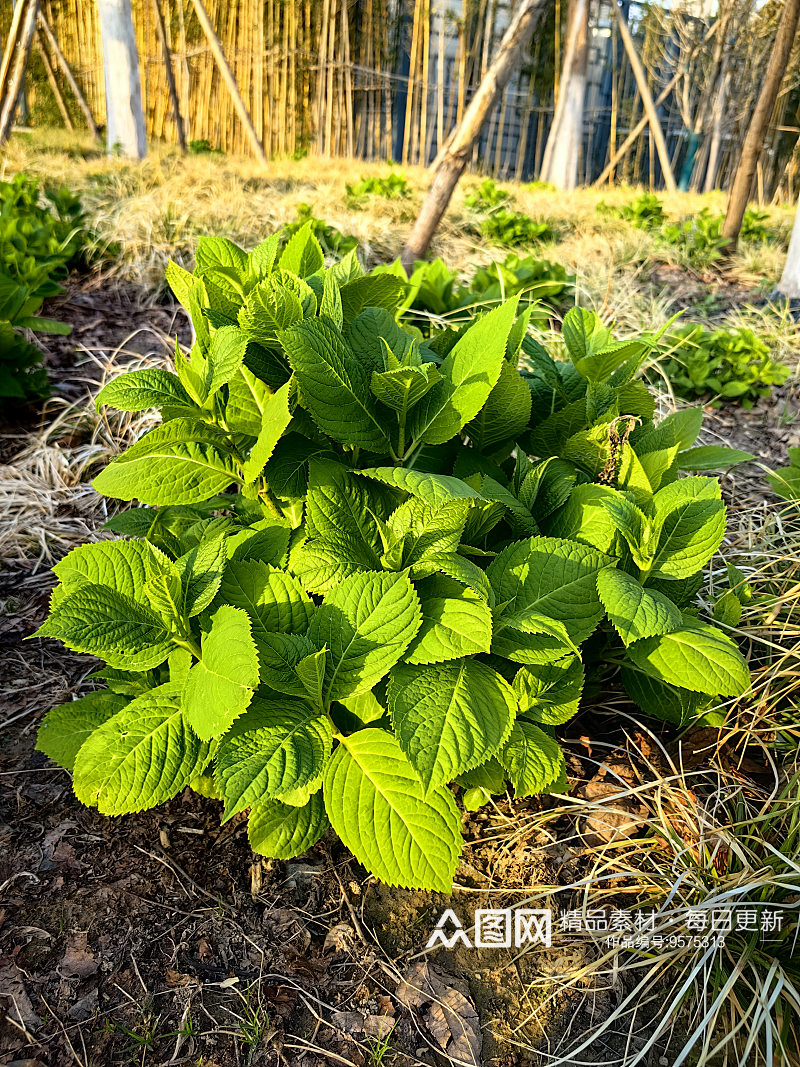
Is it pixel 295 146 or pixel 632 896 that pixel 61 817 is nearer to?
pixel 632 896

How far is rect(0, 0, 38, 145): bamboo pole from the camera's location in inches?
224

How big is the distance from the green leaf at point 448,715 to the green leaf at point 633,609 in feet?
0.66

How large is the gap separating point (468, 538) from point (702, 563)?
40cm

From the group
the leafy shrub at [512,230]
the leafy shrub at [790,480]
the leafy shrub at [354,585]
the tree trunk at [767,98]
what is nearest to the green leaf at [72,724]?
the leafy shrub at [354,585]

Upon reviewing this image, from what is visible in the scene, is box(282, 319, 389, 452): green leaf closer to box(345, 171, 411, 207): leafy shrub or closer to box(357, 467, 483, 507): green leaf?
box(357, 467, 483, 507): green leaf

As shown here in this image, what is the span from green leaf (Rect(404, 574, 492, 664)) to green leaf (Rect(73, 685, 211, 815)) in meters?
0.37

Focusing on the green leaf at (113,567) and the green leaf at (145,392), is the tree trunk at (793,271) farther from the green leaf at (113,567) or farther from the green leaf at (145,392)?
the green leaf at (113,567)

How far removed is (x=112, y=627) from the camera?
112cm

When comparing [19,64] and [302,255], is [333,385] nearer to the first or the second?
[302,255]

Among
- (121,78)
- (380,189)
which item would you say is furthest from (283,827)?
(121,78)

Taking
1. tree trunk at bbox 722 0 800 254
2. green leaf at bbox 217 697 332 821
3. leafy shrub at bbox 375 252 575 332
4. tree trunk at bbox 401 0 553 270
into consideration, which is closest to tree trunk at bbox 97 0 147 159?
tree trunk at bbox 401 0 553 270

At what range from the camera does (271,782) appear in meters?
0.98

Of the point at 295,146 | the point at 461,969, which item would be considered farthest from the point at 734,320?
the point at 295,146

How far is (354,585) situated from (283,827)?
396 millimetres
